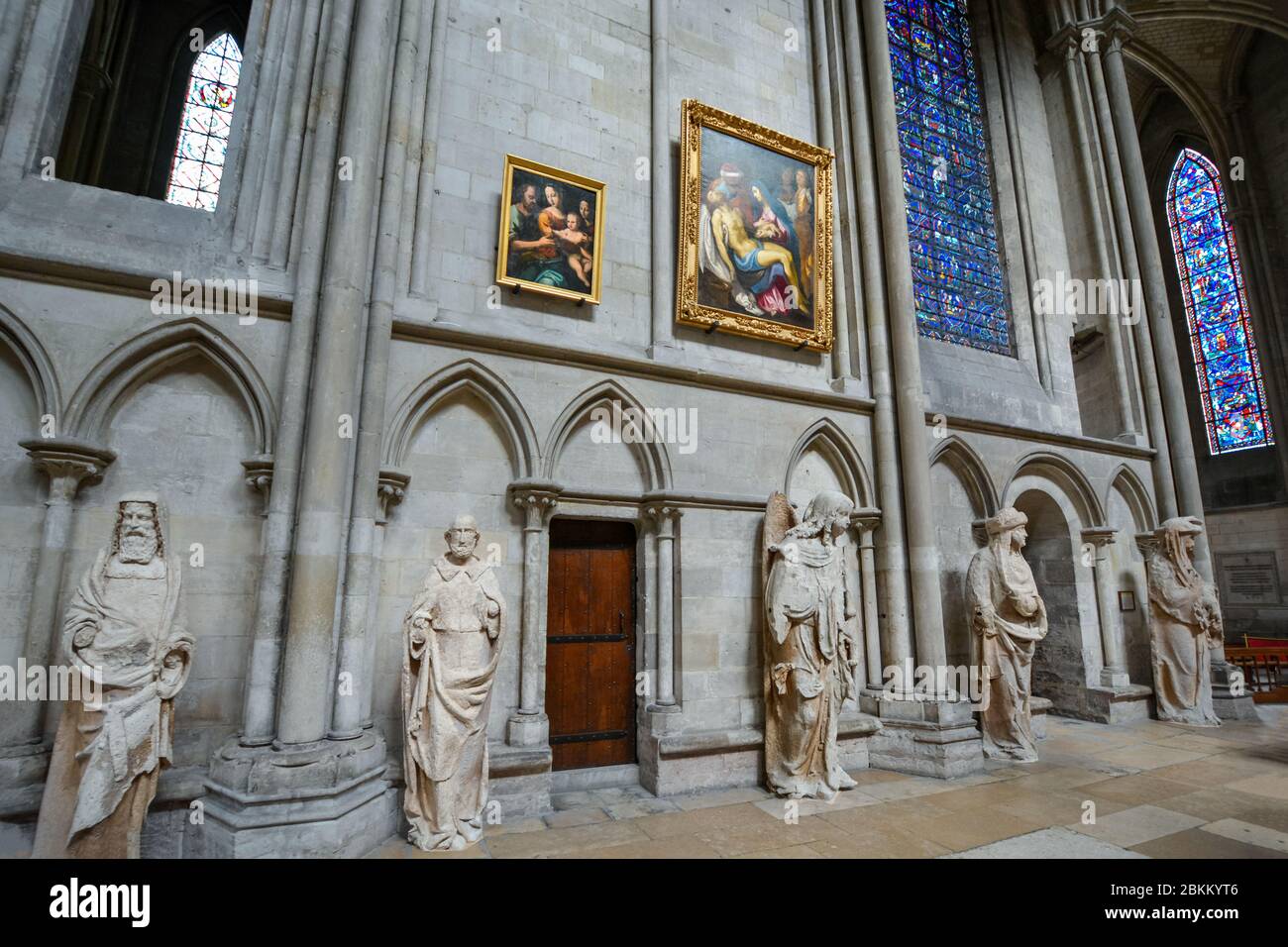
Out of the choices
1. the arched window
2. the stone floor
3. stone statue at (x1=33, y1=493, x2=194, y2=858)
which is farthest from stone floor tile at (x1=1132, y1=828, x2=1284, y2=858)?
the arched window

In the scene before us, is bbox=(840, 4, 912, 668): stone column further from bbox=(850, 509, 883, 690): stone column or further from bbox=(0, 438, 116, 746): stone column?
bbox=(0, 438, 116, 746): stone column

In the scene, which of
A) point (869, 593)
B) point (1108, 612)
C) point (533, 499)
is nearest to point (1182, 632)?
point (1108, 612)

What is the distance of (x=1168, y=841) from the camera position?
11.8 feet

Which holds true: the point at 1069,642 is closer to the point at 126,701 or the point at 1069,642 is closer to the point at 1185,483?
the point at 1185,483

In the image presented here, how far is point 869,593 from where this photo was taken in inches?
231

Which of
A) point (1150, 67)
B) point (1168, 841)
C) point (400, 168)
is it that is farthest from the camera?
point (1150, 67)

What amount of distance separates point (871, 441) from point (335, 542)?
15.5 feet

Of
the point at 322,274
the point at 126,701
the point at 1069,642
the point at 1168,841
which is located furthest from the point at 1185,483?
the point at 126,701

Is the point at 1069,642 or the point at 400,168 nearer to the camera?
the point at 400,168

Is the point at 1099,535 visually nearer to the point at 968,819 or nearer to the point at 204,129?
the point at 968,819

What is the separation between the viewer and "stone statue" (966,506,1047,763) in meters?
5.55

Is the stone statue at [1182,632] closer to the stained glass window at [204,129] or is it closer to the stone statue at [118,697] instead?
the stone statue at [118,697]

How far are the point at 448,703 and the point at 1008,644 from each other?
4.76m

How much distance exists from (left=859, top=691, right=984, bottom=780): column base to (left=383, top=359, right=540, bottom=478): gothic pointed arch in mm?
3673
